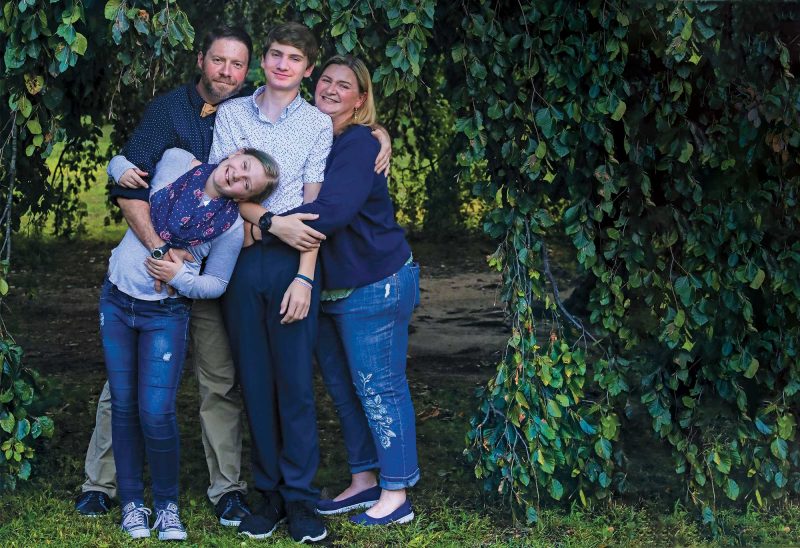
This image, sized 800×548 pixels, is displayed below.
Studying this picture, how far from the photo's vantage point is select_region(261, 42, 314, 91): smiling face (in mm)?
3871

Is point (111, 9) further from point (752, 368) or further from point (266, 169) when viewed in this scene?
point (752, 368)

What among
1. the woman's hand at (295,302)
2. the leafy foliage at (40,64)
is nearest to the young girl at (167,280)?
the woman's hand at (295,302)

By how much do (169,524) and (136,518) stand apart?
5.0 inches

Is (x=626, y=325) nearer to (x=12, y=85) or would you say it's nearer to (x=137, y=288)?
(x=137, y=288)

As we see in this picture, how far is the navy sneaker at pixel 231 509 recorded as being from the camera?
4.27 metres

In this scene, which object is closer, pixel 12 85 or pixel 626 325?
pixel 12 85

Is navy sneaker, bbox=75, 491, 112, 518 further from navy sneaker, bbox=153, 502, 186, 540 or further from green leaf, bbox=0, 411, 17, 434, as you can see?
green leaf, bbox=0, 411, 17, 434

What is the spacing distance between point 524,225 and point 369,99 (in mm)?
734

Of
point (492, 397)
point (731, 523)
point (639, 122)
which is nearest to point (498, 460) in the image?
point (492, 397)

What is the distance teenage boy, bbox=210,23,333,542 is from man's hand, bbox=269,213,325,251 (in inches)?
2.4

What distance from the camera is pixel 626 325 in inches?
170

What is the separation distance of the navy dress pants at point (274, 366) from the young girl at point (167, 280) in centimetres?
12

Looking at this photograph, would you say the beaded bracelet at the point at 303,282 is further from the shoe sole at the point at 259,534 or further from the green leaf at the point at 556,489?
the green leaf at the point at 556,489

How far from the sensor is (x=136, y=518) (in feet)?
13.5
